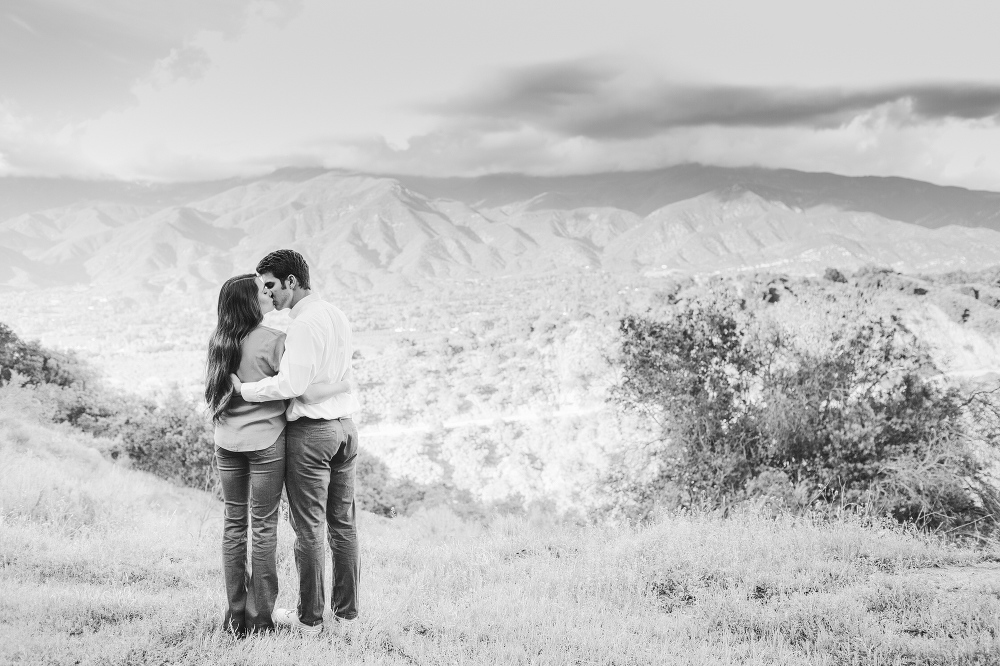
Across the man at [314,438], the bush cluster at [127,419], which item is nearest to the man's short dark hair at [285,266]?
the man at [314,438]

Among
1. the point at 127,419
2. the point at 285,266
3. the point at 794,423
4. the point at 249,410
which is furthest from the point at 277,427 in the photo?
the point at 127,419

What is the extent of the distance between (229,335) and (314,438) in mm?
680

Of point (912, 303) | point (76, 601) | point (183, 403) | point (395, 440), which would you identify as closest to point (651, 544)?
point (76, 601)

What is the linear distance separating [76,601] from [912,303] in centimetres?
4126

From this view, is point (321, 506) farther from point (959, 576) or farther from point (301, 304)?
point (959, 576)

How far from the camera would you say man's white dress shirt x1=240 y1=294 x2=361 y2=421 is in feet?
11.0

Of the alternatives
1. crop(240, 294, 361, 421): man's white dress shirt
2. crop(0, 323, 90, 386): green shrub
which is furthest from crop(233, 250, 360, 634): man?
crop(0, 323, 90, 386): green shrub

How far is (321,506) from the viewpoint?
3.66 meters

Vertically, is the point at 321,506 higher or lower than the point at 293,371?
lower

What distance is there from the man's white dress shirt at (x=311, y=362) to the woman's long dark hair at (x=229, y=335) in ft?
0.59

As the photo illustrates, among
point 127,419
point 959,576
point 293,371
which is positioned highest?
point 293,371

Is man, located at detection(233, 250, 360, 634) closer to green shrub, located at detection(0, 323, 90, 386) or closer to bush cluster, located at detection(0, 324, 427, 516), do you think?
bush cluster, located at detection(0, 324, 427, 516)

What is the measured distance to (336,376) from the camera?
3.64m

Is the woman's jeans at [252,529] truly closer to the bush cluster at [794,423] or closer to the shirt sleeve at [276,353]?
the shirt sleeve at [276,353]
